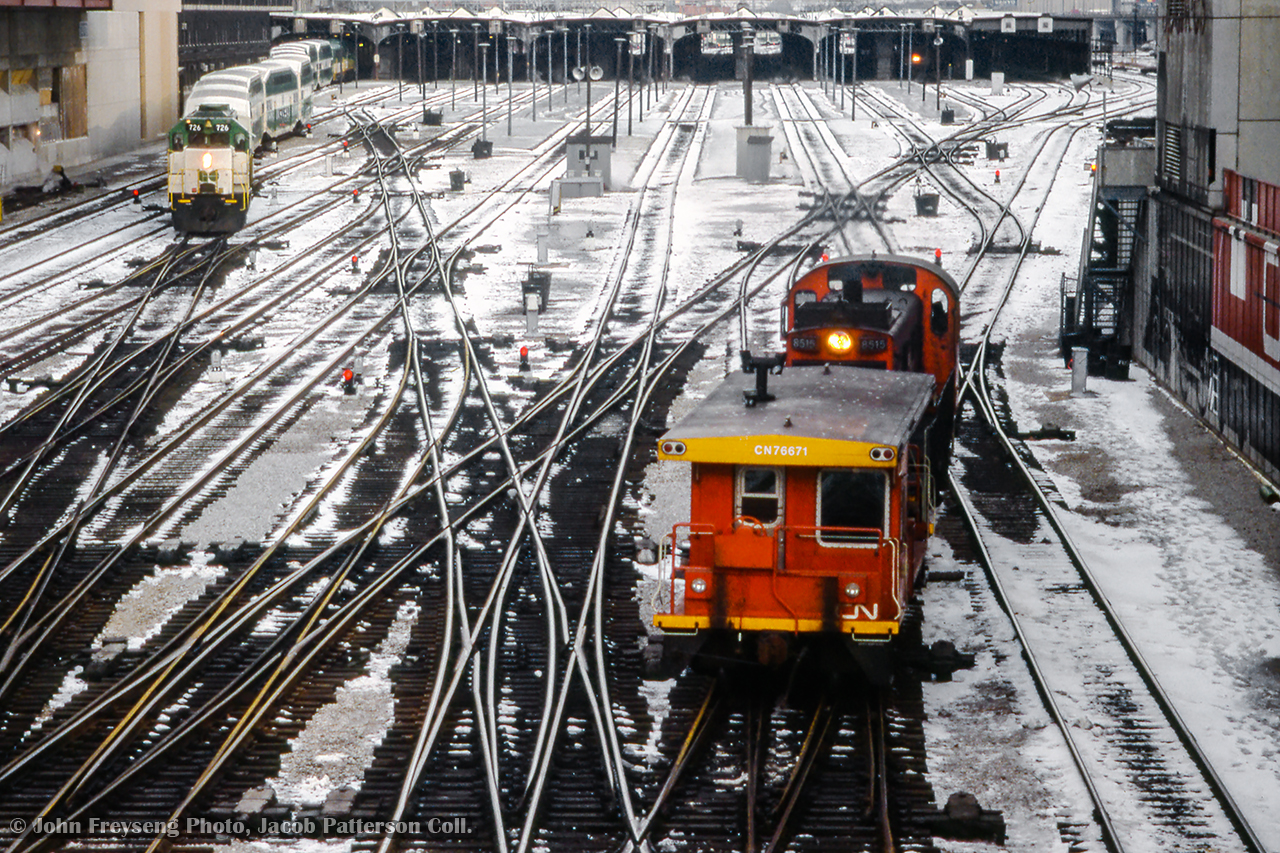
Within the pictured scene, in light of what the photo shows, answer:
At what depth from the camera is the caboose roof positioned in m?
11.0

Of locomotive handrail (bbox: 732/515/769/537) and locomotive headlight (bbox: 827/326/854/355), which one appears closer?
locomotive handrail (bbox: 732/515/769/537)

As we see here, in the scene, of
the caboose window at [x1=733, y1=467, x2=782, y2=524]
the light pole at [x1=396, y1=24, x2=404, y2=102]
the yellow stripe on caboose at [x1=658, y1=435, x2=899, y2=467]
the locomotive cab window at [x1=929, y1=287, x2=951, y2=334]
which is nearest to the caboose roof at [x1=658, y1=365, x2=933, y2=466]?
the yellow stripe on caboose at [x1=658, y1=435, x2=899, y2=467]

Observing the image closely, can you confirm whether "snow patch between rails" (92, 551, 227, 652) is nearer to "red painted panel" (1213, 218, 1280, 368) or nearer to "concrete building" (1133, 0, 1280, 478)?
"red painted panel" (1213, 218, 1280, 368)

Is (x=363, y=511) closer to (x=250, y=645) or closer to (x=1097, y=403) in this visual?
(x=250, y=645)

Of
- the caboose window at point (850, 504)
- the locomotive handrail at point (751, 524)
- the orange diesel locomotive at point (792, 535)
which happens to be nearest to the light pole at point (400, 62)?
the orange diesel locomotive at point (792, 535)

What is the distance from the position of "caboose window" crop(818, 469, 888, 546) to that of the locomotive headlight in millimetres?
3953

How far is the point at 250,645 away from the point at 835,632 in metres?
5.15

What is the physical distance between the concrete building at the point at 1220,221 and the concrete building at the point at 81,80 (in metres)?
32.1

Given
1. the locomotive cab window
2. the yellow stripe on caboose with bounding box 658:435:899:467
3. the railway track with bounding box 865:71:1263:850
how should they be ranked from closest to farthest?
the railway track with bounding box 865:71:1263:850 < the yellow stripe on caboose with bounding box 658:435:899:467 < the locomotive cab window

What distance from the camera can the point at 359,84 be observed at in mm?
96188

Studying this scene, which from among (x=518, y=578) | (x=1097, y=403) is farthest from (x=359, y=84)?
(x=518, y=578)

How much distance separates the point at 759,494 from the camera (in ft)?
37.1

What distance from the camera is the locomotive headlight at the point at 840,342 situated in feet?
49.1

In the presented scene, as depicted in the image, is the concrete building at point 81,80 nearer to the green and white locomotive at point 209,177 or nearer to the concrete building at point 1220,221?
the green and white locomotive at point 209,177
